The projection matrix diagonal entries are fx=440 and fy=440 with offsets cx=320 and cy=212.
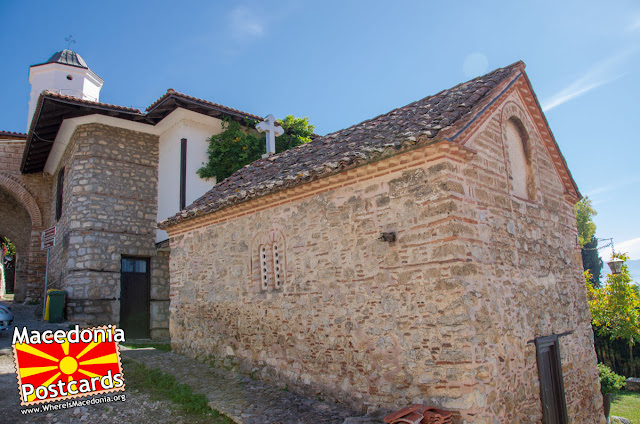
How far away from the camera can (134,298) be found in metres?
12.7

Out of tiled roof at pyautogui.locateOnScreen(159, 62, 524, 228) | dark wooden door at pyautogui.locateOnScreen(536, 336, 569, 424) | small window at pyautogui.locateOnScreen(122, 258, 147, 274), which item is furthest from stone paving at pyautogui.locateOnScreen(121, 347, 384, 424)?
small window at pyautogui.locateOnScreen(122, 258, 147, 274)

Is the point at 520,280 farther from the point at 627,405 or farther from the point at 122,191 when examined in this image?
the point at 122,191

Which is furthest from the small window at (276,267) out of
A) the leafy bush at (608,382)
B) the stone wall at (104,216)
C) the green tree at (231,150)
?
the leafy bush at (608,382)

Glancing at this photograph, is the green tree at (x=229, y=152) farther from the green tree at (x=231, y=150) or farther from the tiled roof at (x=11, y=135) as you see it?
the tiled roof at (x=11, y=135)

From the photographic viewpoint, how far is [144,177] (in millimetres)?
13250

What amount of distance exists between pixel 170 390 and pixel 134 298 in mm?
6359

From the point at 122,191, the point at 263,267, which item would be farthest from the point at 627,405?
the point at 122,191

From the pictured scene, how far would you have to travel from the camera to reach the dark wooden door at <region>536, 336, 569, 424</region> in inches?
246

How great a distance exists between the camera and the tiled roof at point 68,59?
1945cm

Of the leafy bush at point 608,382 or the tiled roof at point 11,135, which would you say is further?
the tiled roof at point 11,135

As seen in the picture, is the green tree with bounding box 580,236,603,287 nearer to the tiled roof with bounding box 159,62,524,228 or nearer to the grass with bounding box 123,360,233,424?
the tiled roof with bounding box 159,62,524,228

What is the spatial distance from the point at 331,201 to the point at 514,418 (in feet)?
12.2

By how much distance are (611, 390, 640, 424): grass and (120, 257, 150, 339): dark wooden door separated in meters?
12.4

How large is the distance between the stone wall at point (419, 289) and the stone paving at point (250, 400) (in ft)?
0.77
